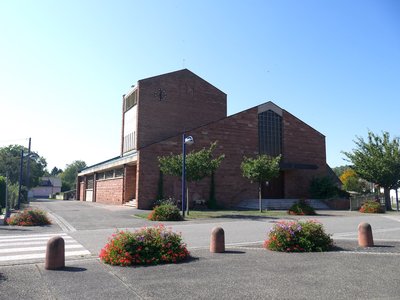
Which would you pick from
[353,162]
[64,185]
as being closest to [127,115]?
[353,162]

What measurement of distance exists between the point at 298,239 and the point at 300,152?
2761 cm

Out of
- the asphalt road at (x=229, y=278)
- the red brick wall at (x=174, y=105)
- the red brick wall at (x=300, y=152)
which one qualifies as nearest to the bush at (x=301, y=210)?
the red brick wall at (x=300, y=152)

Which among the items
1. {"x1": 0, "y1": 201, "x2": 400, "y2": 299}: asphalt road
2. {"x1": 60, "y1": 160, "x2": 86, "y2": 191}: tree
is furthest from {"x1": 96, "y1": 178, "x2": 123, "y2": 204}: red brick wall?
{"x1": 60, "y1": 160, "x2": 86, "y2": 191}: tree

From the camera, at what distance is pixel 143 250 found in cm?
808

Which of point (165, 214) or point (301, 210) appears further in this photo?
point (301, 210)

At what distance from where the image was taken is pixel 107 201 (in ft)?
122

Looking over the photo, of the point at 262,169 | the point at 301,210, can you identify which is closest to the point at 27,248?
the point at 262,169

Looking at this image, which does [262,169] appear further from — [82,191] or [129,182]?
[82,191]

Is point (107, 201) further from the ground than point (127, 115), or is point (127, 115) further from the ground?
point (127, 115)

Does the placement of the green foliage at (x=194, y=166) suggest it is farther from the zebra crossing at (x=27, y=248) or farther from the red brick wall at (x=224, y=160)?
the zebra crossing at (x=27, y=248)

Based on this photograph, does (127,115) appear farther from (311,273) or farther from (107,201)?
(311,273)

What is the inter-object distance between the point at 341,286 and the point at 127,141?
37.3 m

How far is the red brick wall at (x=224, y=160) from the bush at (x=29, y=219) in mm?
10879

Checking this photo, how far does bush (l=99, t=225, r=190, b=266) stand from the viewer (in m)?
7.87
